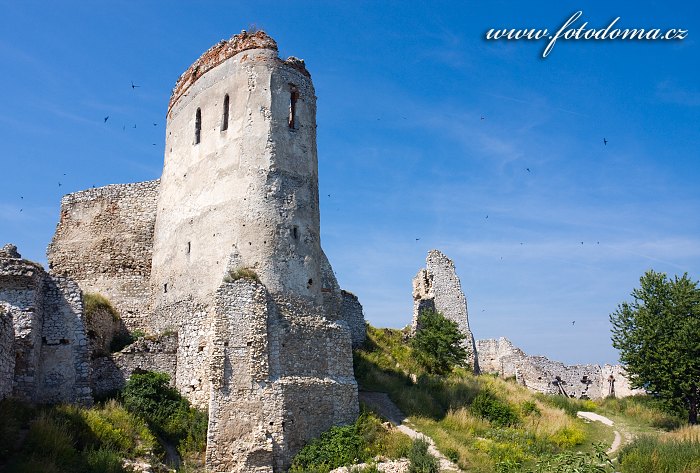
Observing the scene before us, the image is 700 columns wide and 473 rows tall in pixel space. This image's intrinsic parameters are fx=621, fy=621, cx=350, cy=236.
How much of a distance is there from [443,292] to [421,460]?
19664 mm

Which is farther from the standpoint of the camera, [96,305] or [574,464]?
[96,305]

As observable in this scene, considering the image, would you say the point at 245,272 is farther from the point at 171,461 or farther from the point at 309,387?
the point at 171,461

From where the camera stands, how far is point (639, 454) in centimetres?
1747

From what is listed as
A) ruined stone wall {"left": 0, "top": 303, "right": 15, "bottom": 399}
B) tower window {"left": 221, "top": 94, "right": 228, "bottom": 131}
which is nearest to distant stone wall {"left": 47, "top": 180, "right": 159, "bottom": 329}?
tower window {"left": 221, "top": 94, "right": 228, "bottom": 131}

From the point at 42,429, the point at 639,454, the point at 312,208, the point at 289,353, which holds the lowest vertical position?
the point at 639,454

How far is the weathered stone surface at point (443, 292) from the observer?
1378 inches

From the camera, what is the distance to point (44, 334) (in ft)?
57.3

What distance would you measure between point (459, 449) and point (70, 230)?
17104 millimetres

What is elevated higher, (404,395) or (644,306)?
(644,306)

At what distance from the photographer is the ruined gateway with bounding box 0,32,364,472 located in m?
16.9

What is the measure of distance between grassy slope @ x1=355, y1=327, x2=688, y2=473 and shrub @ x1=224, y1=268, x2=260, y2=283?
6971 millimetres

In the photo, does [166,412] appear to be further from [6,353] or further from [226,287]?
[6,353]

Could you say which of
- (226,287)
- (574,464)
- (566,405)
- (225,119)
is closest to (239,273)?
(226,287)

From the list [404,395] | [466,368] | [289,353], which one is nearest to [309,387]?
[289,353]
